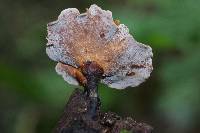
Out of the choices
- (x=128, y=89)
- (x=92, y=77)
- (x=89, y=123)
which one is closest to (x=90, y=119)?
(x=89, y=123)

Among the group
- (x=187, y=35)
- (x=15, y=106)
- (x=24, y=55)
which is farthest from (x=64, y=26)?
(x=24, y=55)

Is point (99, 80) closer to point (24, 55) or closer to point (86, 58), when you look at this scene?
point (86, 58)

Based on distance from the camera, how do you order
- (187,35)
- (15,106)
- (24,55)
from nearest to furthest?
1. (187,35)
2. (15,106)
3. (24,55)

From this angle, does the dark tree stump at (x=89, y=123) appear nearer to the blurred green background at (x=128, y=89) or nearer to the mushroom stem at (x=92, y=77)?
the mushroom stem at (x=92, y=77)

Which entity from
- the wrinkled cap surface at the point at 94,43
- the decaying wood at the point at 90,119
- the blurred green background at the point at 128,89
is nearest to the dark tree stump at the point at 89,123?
the decaying wood at the point at 90,119

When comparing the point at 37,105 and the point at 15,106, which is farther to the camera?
the point at 15,106

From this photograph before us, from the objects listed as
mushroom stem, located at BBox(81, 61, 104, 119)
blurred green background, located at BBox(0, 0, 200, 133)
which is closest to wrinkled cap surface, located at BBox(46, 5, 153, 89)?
mushroom stem, located at BBox(81, 61, 104, 119)

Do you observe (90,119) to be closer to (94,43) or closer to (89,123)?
(89,123)
